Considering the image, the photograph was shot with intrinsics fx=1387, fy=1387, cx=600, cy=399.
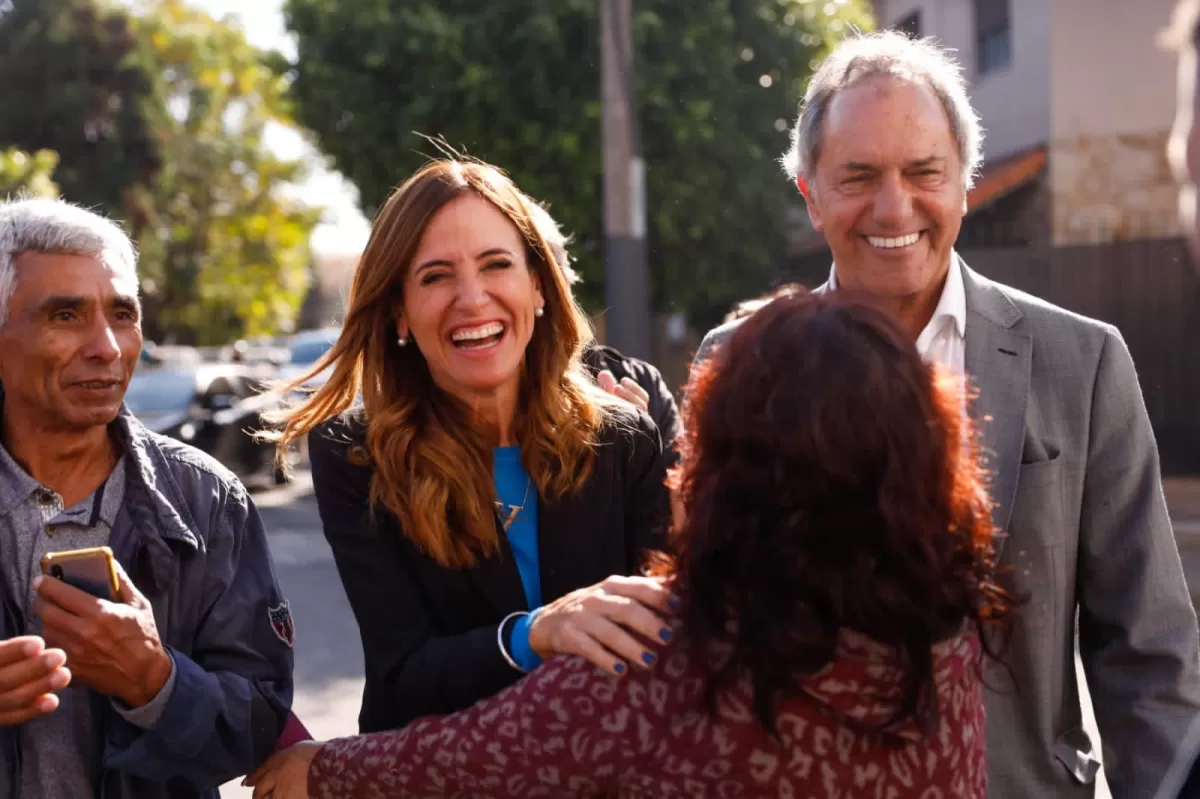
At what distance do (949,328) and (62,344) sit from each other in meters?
1.65

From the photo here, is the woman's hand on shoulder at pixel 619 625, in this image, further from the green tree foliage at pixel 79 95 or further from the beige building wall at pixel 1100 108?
the green tree foliage at pixel 79 95

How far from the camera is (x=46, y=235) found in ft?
8.04

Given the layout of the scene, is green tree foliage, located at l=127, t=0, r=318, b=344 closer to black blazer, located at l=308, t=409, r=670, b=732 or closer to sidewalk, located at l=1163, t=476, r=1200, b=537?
sidewalk, located at l=1163, t=476, r=1200, b=537

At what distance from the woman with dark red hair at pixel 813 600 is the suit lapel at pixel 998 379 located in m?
0.63

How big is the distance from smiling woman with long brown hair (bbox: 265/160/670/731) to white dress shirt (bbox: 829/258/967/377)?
1.86 ft

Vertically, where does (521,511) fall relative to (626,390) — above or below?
below

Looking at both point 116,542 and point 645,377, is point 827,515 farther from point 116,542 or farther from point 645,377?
point 645,377

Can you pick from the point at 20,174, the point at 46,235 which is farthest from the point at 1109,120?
the point at 46,235

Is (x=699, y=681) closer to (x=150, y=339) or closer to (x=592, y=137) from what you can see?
(x=592, y=137)

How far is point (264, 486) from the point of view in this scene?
1798 centimetres

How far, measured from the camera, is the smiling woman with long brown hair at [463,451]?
240 centimetres

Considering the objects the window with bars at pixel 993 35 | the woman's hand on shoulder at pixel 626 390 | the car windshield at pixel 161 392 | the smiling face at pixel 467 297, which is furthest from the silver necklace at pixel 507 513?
the window with bars at pixel 993 35

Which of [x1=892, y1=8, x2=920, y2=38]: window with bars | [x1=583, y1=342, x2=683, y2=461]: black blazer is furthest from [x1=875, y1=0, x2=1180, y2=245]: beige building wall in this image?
[x1=583, y1=342, x2=683, y2=461]: black blazer

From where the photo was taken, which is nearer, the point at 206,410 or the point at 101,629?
the point at 101,629
